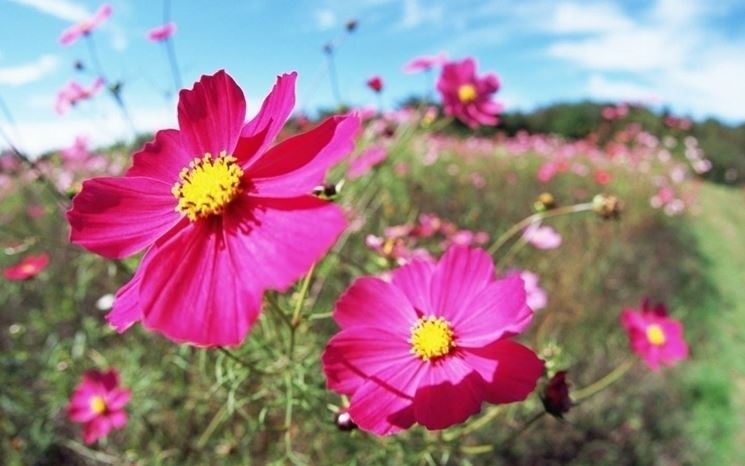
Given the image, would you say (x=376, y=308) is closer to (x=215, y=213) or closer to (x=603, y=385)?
(x=215, y=213)

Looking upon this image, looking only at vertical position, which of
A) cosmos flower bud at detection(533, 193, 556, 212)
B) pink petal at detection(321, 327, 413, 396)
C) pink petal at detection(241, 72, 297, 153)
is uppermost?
pink petal at detection(241, 72, 297, 153)

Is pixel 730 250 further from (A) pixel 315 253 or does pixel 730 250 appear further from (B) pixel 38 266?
(A) pixel 315 253

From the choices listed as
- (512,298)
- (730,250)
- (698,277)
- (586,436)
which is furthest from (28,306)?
(730,250)

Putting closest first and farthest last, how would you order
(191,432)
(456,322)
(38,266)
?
(456,322) → (38,266) → (191,432)

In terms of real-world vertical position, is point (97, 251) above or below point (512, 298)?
above

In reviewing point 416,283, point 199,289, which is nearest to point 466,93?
point 416,283

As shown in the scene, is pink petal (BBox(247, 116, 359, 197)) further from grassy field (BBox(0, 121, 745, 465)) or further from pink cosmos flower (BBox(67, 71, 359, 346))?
grassy field (BBox(0, 121, 745, 465))

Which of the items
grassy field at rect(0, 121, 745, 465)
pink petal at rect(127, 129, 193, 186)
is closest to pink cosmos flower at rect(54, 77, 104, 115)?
grassy field at rect(0, 121, 745, 465)
